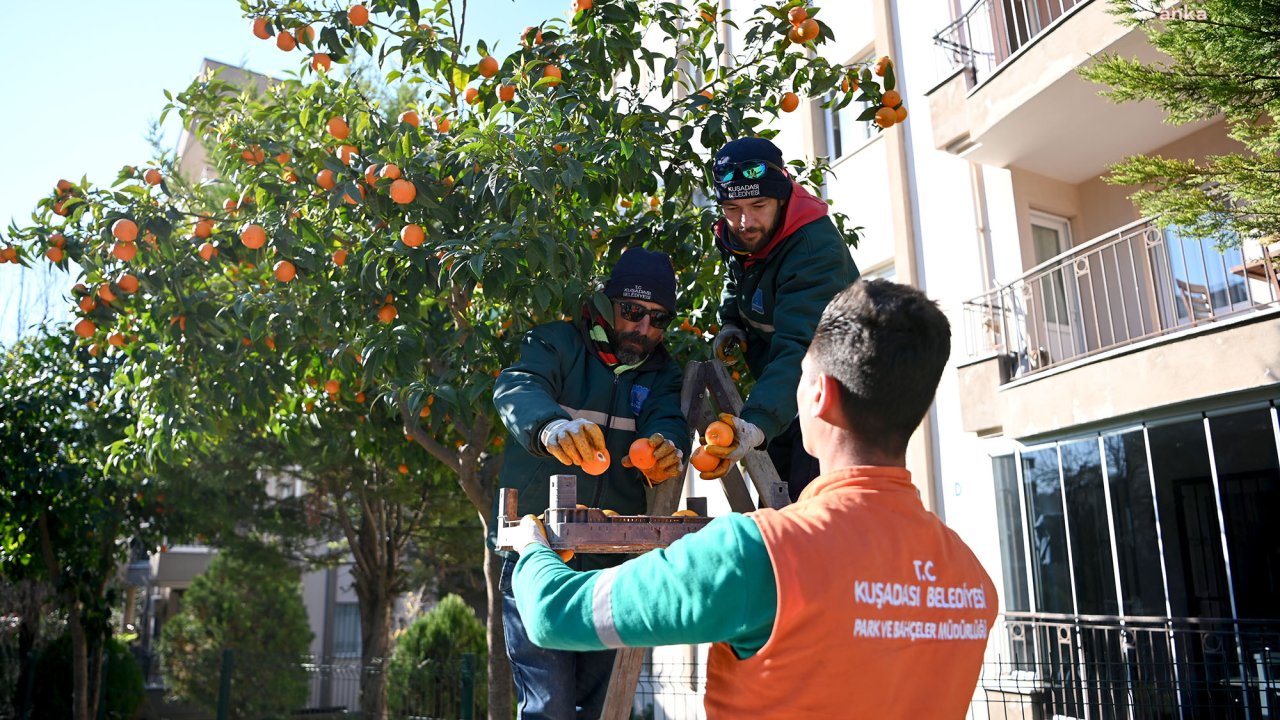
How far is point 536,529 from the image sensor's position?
2043 mm

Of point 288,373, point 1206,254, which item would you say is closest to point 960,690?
A: point 288,373

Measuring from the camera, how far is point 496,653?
18.3ft

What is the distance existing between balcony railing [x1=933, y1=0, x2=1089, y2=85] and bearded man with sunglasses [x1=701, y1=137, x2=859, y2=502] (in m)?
7.61

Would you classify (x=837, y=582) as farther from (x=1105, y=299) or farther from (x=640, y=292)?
(x=1105, y=299)

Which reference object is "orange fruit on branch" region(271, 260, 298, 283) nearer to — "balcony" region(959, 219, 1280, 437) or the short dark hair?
the short dark hair

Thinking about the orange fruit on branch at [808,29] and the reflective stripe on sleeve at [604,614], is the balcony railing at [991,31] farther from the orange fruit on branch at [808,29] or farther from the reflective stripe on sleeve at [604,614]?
the reflective stripe on sleeve at [604,614]

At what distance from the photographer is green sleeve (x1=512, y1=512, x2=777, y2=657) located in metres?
1.50

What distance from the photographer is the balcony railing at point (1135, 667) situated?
7121 millimetres

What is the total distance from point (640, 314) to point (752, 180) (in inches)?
22.8

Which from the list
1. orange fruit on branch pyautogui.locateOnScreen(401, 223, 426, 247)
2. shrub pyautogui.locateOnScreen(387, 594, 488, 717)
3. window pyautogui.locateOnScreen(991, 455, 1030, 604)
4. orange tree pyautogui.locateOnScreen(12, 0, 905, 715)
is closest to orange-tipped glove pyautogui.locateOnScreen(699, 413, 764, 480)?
orange tree pyautogui.locateOnScreen(12, 0, 905, 715)

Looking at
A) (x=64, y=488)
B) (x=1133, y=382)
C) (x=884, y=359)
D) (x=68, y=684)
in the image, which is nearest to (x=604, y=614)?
(x=884, y=359)

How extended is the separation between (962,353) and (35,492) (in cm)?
943

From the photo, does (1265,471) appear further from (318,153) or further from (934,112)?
(318,153)

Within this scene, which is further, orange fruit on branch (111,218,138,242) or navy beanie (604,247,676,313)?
orange fruit on branch (111,218,138,242)
